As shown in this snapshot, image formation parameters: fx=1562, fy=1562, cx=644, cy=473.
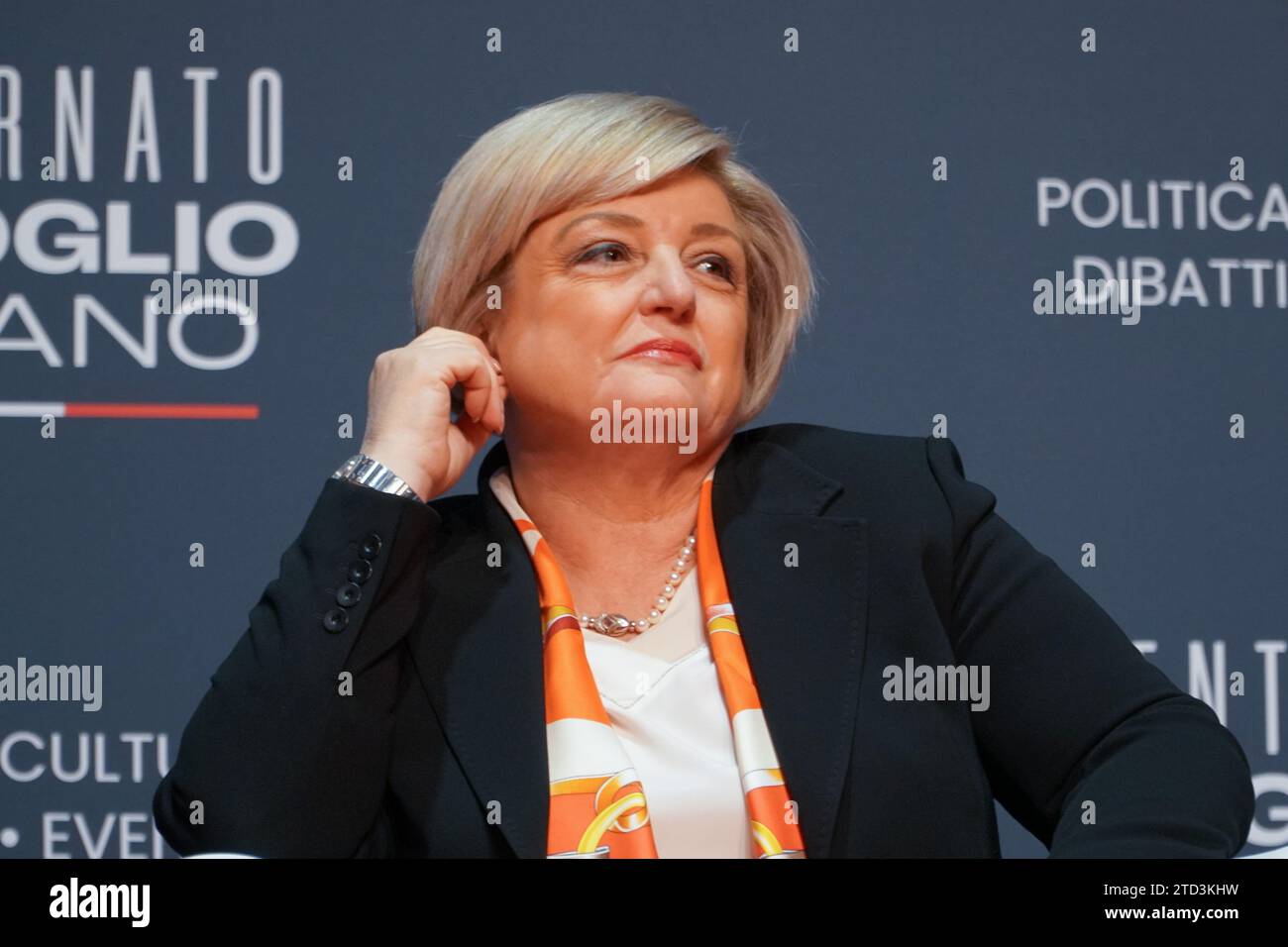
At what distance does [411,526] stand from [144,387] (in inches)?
25.1

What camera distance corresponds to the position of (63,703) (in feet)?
7.08

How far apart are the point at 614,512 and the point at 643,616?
149 millimetres

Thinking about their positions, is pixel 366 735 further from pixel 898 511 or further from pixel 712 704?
pixel 898 511

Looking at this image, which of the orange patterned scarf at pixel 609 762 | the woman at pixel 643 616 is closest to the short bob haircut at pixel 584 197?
the woman at pixel 643 616

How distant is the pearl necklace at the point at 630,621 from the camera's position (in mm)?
1865

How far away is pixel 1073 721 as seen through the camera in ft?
5.62

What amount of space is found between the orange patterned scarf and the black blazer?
0.02m

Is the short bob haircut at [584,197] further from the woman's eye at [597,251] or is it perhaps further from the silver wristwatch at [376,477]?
the silver wristwatch at [376,477]

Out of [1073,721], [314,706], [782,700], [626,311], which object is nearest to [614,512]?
[626,311]

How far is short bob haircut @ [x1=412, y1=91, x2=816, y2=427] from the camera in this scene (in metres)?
1.90

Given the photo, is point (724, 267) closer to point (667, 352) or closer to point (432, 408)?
point (667, 352)

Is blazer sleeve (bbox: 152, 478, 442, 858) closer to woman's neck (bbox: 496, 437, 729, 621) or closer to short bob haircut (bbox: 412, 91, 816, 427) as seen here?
woman's neck (bbox: 496, 437, 729, 621)
